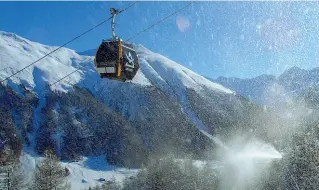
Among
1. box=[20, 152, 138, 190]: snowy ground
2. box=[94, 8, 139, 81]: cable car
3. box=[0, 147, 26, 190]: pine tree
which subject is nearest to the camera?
box=[94, 8, 139, 81]: cable car

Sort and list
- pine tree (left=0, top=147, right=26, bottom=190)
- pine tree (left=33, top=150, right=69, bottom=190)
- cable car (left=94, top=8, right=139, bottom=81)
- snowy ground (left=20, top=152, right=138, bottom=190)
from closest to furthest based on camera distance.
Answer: cable car (left=94, top=8, right=139, bottom=81)
pine tree (left=33, top=150, right=69, bottom=190)
pine tree (left=0, top=147, right=26, bottom=190)
snowy ground (left=20, top=152, right=138, bottom=190)

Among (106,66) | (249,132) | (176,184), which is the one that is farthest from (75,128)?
(106,66)

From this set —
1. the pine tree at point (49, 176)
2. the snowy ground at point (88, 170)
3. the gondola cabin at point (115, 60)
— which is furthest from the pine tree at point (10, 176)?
the snowy ground at point (88, 170)

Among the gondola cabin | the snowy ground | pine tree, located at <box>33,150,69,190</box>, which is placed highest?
the snowy ground

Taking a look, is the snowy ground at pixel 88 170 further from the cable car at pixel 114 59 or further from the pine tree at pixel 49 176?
the cable car at pixel 114 59

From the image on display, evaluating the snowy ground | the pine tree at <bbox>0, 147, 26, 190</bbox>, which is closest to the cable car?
the pine tree at <bbox>0, 147, 26, 190</bbox>

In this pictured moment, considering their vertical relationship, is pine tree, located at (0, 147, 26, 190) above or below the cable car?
above

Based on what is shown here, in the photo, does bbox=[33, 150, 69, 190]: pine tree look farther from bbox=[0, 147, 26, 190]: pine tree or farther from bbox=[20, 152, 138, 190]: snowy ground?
bbox=[20, 152, 138, 190]: snowy ground
